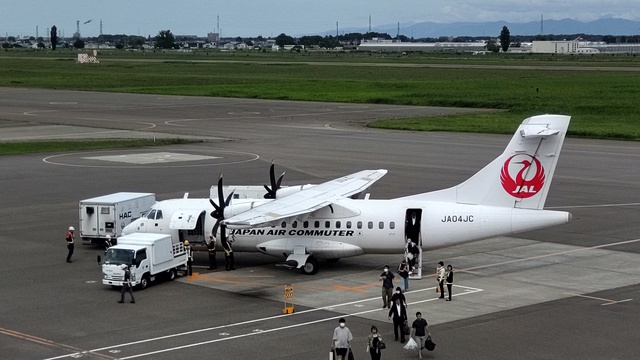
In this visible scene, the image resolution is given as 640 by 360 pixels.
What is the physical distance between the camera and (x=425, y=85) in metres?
150

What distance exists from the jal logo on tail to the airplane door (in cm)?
374

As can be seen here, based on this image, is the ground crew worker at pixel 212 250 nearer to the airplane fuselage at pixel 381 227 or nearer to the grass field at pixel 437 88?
the airplane fuselage at pixel 381 227

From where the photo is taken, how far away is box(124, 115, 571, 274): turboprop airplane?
121ft

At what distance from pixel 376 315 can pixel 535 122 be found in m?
11.0

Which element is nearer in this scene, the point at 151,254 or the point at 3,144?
the point at 151,254

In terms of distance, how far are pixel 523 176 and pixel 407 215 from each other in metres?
4.90

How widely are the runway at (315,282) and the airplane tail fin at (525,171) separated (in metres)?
3.14

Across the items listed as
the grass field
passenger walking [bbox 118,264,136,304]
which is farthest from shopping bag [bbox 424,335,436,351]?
the grass field

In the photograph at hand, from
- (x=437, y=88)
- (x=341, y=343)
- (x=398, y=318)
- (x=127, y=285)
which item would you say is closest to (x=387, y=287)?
(x=398, y=318)

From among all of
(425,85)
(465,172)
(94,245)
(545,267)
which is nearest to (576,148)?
(465,172)

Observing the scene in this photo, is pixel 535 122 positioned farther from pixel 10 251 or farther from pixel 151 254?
pixel 10 251

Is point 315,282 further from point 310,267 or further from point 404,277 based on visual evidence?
point 404,277

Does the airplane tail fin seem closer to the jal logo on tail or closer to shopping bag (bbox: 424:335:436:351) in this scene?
the jal logo on tail

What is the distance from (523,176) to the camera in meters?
37.2
